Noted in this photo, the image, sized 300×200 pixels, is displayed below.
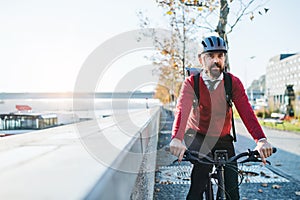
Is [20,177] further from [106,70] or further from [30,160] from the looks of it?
[106,70]

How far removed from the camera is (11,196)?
109 centimetres

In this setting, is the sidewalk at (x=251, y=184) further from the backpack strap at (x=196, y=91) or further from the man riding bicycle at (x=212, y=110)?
the backpack strap at (x=196, y=91)

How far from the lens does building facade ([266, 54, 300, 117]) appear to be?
34.4 m

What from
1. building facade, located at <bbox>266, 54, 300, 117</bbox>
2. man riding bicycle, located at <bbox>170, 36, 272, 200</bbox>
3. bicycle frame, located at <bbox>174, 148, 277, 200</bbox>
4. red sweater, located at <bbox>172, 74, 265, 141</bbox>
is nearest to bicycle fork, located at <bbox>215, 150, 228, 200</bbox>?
bicycle frame, located at <bbox>174, 148, 277, 200</bbox>

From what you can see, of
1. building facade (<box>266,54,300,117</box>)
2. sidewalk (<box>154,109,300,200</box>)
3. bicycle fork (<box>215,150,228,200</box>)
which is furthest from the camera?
building facade (<box>266,54,300,117</box>)

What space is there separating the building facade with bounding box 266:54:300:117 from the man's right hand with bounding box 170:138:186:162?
2728cm

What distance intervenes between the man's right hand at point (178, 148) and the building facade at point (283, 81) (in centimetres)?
2728

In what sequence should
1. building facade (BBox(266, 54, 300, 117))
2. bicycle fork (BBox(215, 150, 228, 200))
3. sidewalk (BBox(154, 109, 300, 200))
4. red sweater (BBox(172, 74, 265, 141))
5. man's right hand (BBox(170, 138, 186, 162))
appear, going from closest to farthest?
man's right hand (BBox(170, 138, 186, 162)) < bicycle fork (BBox(215, 150, 228, 200)) < red sweater (BBox(172, 74, 265, 141)) < sidewalk (BBox(154, 109, 300, 200)) < building facade (BBox(266, 54, 300, 117))

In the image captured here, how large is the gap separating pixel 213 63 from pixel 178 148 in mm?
952

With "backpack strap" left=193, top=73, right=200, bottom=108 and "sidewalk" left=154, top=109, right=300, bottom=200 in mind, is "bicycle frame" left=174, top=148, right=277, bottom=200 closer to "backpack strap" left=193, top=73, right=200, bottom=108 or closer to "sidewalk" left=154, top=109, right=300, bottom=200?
"backpack strap" left=193, top=73, right=200, bottom=108

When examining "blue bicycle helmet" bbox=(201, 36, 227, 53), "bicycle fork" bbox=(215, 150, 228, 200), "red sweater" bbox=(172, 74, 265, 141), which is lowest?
"bicycle fork" bbox=(215, 150, 228, 200)

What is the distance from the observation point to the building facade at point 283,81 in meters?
34.4

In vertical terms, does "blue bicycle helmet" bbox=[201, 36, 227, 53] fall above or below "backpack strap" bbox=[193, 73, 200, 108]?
above

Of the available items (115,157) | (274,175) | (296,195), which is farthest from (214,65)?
(274,175)
